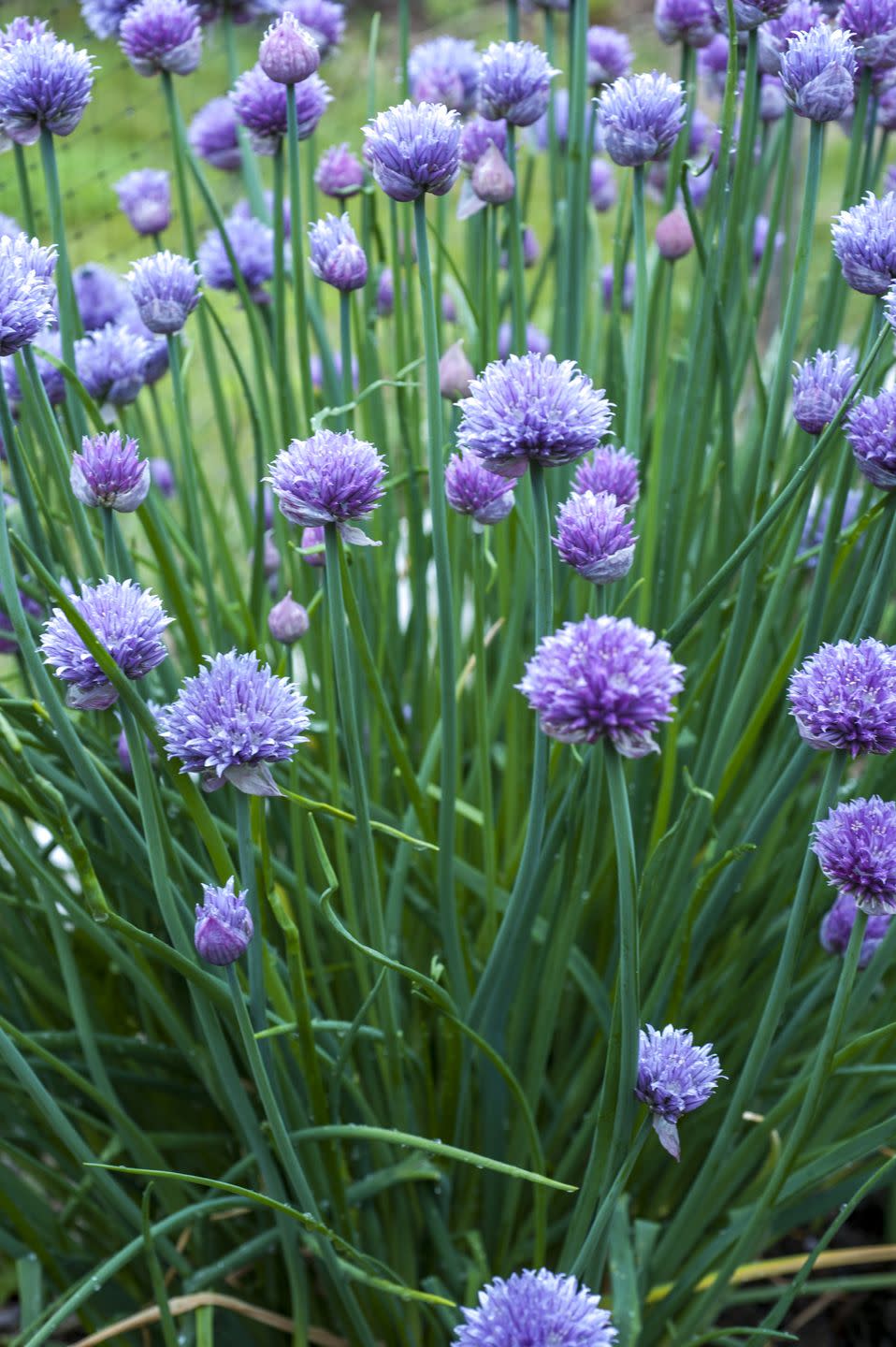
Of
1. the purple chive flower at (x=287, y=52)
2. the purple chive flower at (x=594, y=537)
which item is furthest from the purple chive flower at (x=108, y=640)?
the purple chive flower at (x=287, y=52)

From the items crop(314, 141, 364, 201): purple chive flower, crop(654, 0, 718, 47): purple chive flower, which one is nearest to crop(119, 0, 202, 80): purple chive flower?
crop(314, 141, 364, 201): purple chive flower

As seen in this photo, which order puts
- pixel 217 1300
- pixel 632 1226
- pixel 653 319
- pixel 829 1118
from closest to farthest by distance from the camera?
1. pixel 217 1300
2. pixel 829 1118
3. pixel 632 1226
4. pixel 653 319

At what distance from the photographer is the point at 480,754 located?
1.13 m

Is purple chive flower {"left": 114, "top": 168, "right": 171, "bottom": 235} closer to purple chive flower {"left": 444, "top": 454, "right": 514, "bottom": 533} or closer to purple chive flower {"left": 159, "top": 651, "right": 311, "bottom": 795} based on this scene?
purple chive flower {"left": 444, "top": 454, "right": 514, "bottom": 533}

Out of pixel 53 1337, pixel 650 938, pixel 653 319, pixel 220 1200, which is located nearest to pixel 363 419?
pixel 653 319

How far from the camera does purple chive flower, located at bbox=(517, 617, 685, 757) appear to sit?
2.17 ft

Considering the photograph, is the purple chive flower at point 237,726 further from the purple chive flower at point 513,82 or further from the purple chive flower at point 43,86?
the purple chive flower at point 513,82

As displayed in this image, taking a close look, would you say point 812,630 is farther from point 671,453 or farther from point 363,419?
point 363,419

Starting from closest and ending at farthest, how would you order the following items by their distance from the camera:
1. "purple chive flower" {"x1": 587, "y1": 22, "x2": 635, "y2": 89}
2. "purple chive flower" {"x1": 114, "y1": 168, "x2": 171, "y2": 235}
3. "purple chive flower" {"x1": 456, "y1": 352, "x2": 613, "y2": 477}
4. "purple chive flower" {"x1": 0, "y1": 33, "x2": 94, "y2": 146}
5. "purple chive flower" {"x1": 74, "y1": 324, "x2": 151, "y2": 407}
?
"purple chive flower" {"x1": 456, "y1": 352, "x2": 613, "y2": 477}
"purple chive flower" {"x1": 0, "y1": 33, "x2": 94, "y2": 146}
"purple chive flower" {"x1": 74, "y1": 324, "x2": 151, "y2": 407}
"purple chive flower" {"x1": 114, "y1": 168, "x2": 171, "y2": 235}
"purple chive flower" {"x1": 587, "y1": 22, "x2": 635, "y2": 89}

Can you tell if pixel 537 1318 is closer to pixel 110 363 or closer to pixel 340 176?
pixel 110 363

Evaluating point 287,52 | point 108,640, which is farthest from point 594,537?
point 287,52

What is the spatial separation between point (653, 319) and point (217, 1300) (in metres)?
1.04

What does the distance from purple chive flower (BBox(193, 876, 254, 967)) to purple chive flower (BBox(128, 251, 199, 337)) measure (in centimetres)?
51

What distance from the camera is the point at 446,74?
5.07ft
